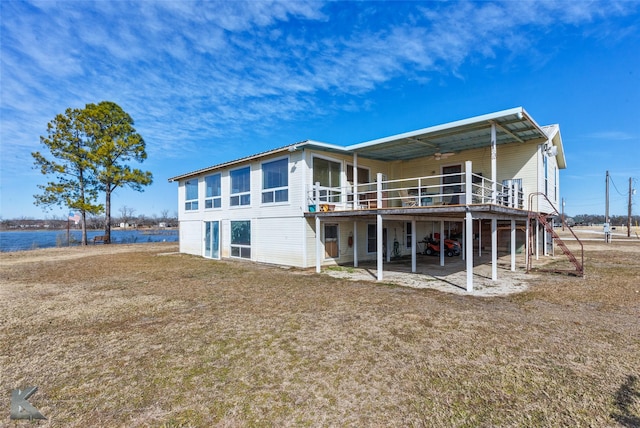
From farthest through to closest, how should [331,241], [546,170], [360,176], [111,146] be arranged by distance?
[111,146] < [360,176] < [546,170] < [331,241]

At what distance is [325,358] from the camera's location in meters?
4.02

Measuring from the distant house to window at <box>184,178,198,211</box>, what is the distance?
145cm

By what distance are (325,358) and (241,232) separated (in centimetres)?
1197

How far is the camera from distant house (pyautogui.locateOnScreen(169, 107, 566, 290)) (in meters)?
11.0

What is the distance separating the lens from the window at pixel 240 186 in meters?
14.7

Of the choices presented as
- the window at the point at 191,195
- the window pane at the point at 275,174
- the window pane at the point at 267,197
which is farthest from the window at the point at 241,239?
the window at the point at 191,195

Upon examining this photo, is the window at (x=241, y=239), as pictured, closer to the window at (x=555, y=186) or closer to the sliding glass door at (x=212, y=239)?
the sliding glass door at (x=212, y=239)

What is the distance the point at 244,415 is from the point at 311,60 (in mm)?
15915

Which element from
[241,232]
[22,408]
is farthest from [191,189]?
[22,408]

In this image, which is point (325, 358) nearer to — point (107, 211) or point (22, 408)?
point (22, 408)

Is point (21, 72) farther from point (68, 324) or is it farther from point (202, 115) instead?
point (68, 324)

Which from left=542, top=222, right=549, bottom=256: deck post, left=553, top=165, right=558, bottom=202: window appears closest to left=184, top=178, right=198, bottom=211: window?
left=542, top=222, right=549, bottom=256: deck post

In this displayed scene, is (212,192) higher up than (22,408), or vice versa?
(212,192)

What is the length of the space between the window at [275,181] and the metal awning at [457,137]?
114 inches
